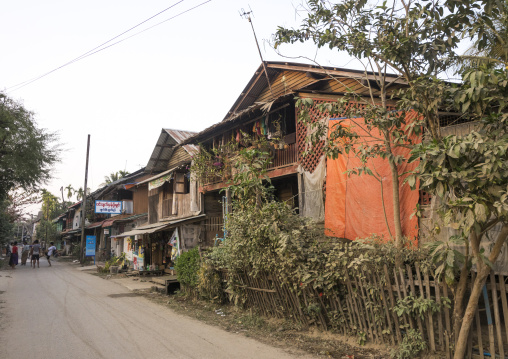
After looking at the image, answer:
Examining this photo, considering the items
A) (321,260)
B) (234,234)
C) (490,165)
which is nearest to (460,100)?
(490,165)

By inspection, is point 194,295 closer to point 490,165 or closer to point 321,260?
point 321,260

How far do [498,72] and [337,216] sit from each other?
5.02 metres

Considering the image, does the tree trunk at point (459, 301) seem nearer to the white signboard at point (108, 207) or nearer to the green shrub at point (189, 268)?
the green shrub at point (189, 268)

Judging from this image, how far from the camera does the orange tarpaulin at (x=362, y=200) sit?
772 centimetres

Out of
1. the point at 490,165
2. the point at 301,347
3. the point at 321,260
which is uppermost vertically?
the point at 490,165

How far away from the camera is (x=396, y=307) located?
5445 millimetres

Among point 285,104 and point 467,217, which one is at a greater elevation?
point 285,104

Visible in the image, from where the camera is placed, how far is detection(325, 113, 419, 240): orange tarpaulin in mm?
7723

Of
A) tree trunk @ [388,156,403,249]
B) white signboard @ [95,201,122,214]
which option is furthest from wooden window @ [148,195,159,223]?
tree trunk @ [388,156,403,249]

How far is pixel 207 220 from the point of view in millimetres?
16562

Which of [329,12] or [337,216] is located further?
[337,216]

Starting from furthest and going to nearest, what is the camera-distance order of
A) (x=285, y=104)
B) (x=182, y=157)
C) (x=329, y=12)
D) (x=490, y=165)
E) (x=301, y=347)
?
(x=182, y=157) < (x=285, y=104) < (x=329, y=12) < (x=301, y=347) < (x=490, y=165)

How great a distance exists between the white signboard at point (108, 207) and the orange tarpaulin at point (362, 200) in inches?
770

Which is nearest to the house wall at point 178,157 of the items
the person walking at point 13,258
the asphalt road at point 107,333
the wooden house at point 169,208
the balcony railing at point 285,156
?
the wooden house at point 169,208
